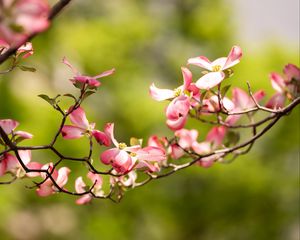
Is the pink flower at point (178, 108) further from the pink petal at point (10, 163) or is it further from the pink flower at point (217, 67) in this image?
the pink petal at point (10, 163)

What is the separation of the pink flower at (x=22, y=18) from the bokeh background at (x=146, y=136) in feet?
15.8

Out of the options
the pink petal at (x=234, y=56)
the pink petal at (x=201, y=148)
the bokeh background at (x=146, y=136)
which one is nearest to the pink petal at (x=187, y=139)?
the pink petal at (x=201, y=148)

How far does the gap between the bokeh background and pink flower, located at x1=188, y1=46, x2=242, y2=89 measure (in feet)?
14.9

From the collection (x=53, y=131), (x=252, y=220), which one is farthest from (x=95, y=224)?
(x=252, y=220)

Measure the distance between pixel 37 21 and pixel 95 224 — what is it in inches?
191

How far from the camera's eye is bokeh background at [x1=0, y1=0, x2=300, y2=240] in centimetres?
551

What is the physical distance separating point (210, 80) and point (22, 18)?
35 centimetres

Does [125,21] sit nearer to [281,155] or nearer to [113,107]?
[113,107]

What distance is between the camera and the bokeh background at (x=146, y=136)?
5.51m

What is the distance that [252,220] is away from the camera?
19.6 feet

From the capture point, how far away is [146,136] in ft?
18.4

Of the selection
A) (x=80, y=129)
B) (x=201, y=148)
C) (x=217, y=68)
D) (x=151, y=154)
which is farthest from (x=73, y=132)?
(x=201, y=148)

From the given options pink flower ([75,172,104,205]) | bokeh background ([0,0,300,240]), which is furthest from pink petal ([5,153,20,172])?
bokeh background ([0,0,300,240])

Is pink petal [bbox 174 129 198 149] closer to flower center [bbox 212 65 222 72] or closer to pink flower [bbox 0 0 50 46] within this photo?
flower center [bbox 212 65 222 72]
